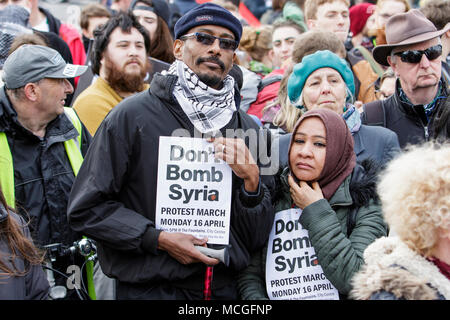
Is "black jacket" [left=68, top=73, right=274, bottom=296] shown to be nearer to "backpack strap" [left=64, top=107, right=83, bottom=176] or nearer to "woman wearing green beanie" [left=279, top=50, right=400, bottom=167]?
"woman wearing green beanie" [left=279, top=50, right=400, bottom=167]

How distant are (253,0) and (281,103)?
7449 millimetres

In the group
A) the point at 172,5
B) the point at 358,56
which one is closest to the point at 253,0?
the point at 172,5

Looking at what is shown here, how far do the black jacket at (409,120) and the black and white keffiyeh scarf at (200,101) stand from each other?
4.93 feet

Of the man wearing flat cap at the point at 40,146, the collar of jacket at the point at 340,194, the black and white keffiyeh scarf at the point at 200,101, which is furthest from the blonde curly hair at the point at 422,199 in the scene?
the man wearing flat cap at the point at 40,146

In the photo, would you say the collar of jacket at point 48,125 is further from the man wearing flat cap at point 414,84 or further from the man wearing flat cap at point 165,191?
the man wearing flat cap at point 414,84

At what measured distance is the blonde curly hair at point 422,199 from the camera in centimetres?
256

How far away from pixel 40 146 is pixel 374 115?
249 centimetres

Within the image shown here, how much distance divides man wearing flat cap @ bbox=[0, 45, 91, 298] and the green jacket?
139 cm

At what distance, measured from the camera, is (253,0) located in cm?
1216

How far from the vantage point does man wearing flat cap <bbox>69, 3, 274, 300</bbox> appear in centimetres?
361

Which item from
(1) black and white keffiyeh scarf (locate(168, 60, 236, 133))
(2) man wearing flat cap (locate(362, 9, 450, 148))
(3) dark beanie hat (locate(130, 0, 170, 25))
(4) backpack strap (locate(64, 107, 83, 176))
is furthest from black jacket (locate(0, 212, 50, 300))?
(3) dark beanie hat (locate(130, 0, 170, 25))

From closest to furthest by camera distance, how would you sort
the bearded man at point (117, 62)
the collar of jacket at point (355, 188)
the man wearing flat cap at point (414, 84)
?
the collar of jacket at point (355, 188) → the man wearing flat cap at point (414, 84) → the bearded man at point (117, 62)

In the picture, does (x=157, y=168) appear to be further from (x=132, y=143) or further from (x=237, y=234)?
(x=237, y=234)
